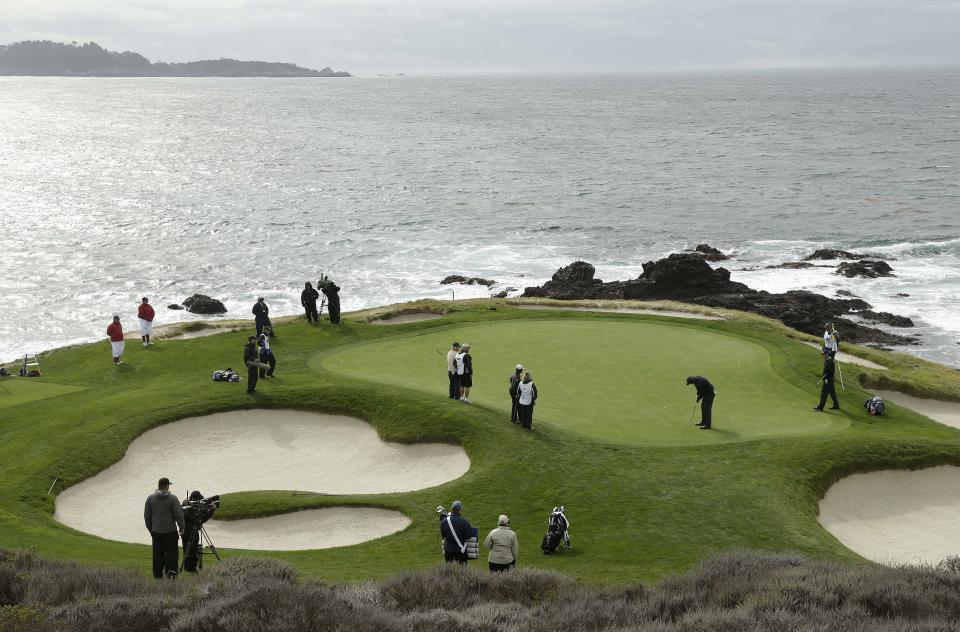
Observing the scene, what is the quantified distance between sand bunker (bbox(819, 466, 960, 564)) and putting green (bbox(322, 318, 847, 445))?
2421mm

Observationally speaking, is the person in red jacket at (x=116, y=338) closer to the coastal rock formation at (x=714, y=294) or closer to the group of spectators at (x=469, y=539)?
the group of spectators at (x=469, y=539)

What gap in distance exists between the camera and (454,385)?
26.9 m

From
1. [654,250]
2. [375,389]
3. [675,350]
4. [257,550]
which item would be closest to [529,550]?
[257,550]

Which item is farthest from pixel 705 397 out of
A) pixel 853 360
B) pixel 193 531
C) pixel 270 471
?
pixel 193 531

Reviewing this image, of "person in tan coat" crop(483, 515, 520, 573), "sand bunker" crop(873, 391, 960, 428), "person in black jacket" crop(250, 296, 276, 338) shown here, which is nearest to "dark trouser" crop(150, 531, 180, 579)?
"person in tan coat" crop(483, 515, 520, 573)

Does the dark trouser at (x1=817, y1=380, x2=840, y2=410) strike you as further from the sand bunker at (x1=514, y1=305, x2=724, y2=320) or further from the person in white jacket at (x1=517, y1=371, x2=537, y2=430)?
the sand bunker at (x1=514, y1=305, x2=724, y2=320)

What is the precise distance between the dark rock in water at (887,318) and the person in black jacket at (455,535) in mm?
43052

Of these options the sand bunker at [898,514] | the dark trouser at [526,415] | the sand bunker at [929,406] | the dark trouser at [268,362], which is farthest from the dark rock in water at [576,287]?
the sand bunker at [898,514]

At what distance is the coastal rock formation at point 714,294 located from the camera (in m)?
51.8

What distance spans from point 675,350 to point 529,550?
1423 centimetres

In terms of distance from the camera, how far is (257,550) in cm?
1975

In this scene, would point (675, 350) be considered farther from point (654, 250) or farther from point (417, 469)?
point (654, 250)

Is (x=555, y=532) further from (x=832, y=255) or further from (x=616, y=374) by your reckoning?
(x=832, y=255)

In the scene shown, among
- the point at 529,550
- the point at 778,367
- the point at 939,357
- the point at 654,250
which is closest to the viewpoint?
the point at 529,550
